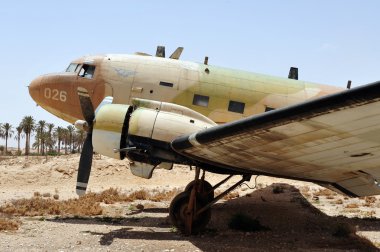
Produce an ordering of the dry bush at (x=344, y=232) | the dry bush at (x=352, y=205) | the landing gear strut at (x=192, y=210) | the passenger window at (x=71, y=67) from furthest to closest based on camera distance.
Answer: the dry bush at (x=352, y=205), the passenger window at (x=71, y=67), the landing gear strut at (x=192, y=210), the dry bush at (x=344, y=232)

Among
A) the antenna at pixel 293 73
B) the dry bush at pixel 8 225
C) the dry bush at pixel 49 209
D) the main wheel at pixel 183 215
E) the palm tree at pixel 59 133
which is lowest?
the palm tree at pixel 59 133

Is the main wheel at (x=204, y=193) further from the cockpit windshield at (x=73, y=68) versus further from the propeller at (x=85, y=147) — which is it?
the cockpit windshield at (x=73, y=68)

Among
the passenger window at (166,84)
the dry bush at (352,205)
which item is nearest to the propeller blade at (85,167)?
the passenger window at (166,84)

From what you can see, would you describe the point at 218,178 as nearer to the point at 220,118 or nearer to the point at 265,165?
the point at 220,118

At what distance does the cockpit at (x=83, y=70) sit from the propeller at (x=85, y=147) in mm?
2528

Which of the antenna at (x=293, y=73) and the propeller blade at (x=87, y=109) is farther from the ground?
the antenna at (x=293, y=73)

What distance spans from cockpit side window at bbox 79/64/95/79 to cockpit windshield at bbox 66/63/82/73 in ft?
0.63

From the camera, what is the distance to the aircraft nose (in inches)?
563

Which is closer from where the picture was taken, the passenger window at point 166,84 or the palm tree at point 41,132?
the passenger window at point 166,84

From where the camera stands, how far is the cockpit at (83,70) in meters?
13.8

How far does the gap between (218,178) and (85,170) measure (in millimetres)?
18008

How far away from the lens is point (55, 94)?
14.1 metres

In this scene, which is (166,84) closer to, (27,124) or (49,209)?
(49,209)

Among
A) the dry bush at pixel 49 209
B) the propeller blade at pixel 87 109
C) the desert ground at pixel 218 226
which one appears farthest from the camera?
the dry bush at pixel 49 209
